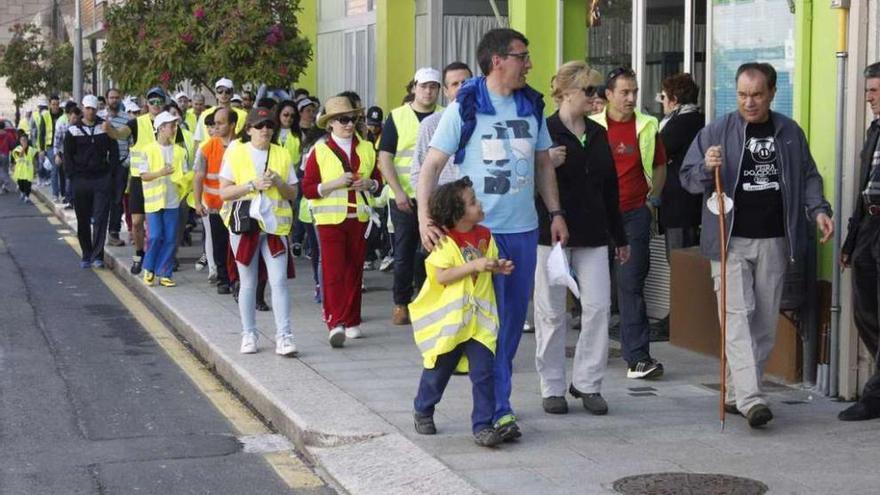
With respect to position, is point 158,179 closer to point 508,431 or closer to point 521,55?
point 521,55

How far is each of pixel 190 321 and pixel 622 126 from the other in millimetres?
4163

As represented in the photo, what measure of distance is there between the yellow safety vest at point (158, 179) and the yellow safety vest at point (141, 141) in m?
0.31

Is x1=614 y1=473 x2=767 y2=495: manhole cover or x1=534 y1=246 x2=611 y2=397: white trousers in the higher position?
x1=534 y1=246 x2=611 y2=397: white trousers

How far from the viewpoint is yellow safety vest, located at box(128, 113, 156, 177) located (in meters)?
15.7

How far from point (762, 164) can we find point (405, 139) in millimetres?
3895

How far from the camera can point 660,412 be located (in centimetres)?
854

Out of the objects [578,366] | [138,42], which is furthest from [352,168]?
[138,42]

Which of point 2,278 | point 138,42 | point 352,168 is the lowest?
point 2,278

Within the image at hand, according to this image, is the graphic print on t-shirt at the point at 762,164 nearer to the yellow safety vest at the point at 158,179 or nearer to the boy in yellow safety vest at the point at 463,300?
the boy in yellow safety vest at the point at 463,300

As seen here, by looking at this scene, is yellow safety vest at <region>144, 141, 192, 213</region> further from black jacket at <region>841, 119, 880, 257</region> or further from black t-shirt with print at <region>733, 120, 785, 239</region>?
black jacket at <region>841, 119, 880, 257</region>

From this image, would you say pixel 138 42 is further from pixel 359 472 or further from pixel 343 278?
pixel 359 472

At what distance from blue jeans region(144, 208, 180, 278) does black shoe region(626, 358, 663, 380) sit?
21.1ft

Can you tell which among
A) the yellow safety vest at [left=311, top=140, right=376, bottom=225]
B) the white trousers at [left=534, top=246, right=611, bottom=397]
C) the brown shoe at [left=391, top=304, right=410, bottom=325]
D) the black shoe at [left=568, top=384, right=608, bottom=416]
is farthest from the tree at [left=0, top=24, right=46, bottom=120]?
the black shoe at [left=568, top=384, right=608, bottom=416]

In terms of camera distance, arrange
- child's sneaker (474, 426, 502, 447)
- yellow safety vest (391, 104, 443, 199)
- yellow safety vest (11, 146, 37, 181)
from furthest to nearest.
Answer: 1. yellow safety vest (11, 146, 37, 181)
2. yellow safety vest (391, 104, 443, 199)
3. child's sneaker (474, 426, 502, 447)
